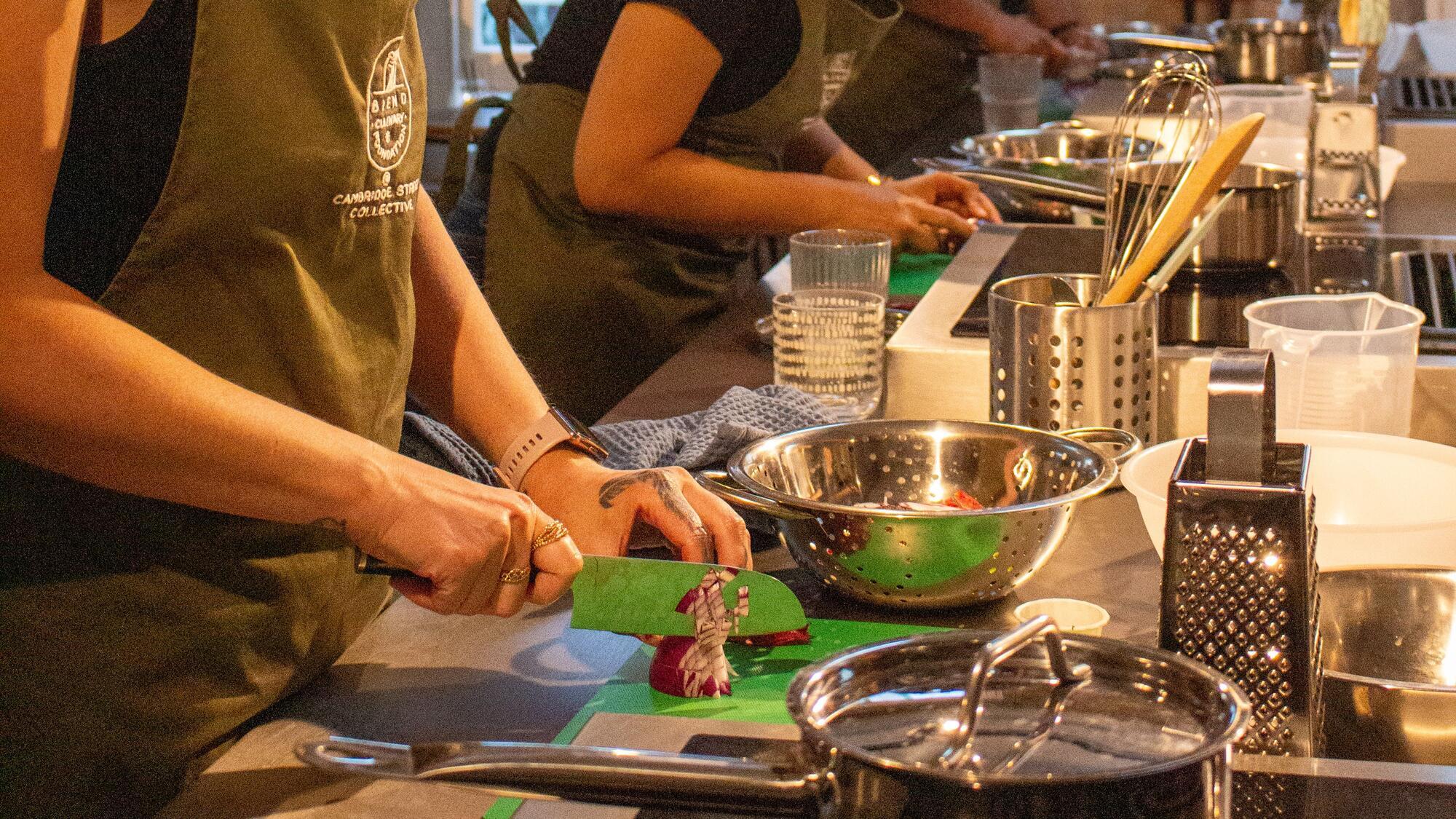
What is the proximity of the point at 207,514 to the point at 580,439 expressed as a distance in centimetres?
31

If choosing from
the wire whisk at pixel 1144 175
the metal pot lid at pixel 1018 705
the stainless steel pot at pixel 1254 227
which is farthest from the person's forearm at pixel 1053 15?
the metal pot lid at pixel 1018 705

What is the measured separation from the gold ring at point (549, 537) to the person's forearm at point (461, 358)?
30 centimetres

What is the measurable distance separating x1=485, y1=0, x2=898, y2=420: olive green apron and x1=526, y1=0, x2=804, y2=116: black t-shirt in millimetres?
35

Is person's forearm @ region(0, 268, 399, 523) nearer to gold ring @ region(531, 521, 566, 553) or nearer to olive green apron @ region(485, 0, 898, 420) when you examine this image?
gold ring @ region(531, 521, 566, 553)

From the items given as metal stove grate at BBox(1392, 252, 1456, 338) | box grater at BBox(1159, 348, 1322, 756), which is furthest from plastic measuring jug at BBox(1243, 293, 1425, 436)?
box grater at BBox(1159, 348, 1322, 756)

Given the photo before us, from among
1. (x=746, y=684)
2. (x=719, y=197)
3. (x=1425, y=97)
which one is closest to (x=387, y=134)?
(x=746, y=684)

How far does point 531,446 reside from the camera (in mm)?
1184

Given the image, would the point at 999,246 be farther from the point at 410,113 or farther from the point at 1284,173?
the point at 410,113

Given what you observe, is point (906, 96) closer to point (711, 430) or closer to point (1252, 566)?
point (711, 430)

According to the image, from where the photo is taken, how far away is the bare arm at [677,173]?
74.3 inches

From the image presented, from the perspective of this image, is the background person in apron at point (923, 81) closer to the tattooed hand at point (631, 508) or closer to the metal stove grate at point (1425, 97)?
the metal stove grate at point (1425, 97)

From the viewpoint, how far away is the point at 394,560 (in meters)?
0.92

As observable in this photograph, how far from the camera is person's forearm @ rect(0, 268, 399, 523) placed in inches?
31.9

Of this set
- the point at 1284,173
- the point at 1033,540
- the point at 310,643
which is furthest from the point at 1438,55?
the point at 310,643
